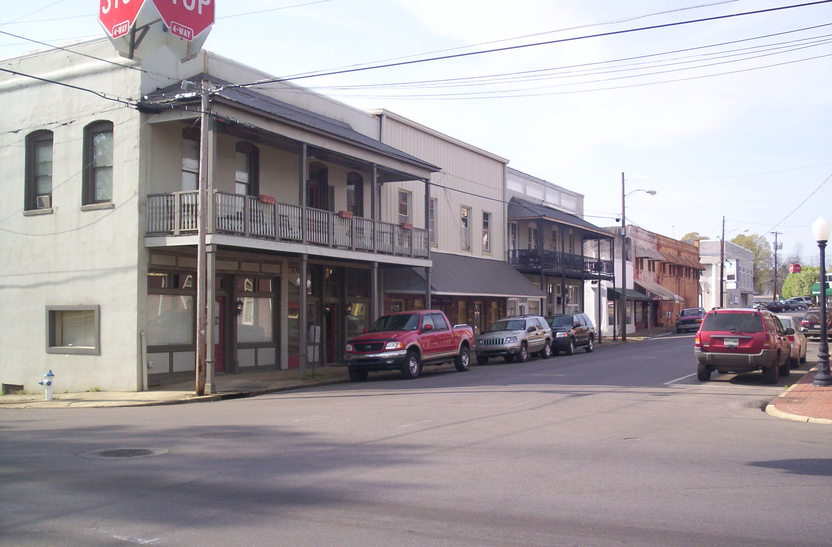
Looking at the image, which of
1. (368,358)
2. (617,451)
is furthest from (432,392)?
(617,451)

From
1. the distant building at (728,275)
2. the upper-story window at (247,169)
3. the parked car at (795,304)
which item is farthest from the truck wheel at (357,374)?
the parked car at (795,304)

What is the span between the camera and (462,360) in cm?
2481

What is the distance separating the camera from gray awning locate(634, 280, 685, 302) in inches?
2338

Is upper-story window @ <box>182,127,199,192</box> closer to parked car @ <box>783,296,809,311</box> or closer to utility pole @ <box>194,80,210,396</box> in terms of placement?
utility pole @ <box>194,80,210,396</box>

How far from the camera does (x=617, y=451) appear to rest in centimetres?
999

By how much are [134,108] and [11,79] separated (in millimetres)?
5111

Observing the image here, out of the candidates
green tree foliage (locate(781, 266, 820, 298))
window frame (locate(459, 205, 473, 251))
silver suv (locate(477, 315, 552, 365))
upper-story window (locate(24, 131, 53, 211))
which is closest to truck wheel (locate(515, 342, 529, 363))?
silver suv (locate(477, 315, 552, 365))

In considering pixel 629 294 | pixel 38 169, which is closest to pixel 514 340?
pixel 38 169

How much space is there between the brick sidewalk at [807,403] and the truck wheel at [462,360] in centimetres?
979

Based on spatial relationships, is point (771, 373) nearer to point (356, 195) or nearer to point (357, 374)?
point (357, 374)

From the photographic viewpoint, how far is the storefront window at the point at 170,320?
790 inches

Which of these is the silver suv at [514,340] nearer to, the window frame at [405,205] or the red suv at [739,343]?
the window frame at [405,205]

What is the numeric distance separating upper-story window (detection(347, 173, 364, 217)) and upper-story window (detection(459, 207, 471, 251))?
830 cm

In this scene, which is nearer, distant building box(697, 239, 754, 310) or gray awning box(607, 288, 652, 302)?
gray awning box(607, 288, 652, 302)
